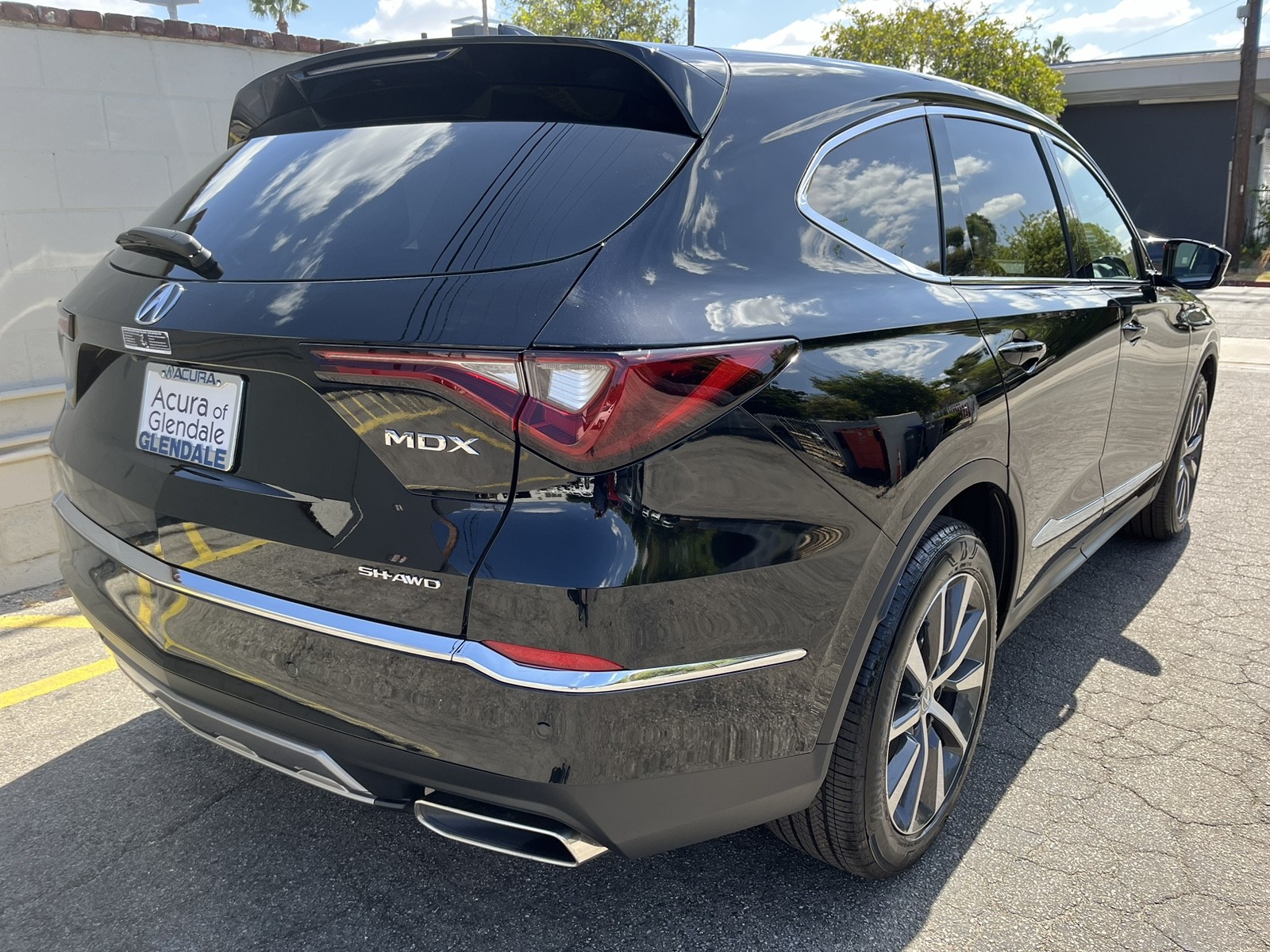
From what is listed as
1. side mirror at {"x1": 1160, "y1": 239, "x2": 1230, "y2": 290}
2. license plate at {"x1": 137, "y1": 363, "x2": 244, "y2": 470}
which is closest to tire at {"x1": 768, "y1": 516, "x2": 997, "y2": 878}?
license plate at {"x1": 137, "y1": 363, "x2": 244, "y2": 470}

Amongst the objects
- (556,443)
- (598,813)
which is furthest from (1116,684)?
(556,443)

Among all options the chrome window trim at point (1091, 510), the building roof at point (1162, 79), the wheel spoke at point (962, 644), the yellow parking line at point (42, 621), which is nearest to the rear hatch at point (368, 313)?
the wheel spoke at point (962, 644)

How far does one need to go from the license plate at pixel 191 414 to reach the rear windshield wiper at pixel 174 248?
0.21 metres

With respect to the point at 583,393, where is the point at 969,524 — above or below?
A: below

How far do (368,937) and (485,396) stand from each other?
1.26m

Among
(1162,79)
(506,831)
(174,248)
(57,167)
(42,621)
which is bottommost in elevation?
(42,621)

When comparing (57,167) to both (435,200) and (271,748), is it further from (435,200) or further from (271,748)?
(271,748)

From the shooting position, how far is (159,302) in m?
1.98

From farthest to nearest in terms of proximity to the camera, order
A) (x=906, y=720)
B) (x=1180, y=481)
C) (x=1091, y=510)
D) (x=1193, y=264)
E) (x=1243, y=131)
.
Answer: (x=1243, y=131) < (x=1180, y=481) < (x=1193, y=264) < (x=1091, y=510) < (x=906, y=720)

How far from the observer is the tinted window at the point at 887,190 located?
2.05 meters

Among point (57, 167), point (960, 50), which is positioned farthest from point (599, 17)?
point (57, 167)

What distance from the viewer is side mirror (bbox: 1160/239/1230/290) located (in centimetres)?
389

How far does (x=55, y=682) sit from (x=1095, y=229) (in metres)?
3.91

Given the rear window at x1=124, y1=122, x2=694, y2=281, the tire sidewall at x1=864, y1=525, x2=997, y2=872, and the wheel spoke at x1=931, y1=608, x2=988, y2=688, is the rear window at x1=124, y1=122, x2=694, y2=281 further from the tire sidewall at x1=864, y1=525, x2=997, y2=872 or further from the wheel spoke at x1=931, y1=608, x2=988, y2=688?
the wheel spoke at x1=931, y1=608, x2=988, y2=688
